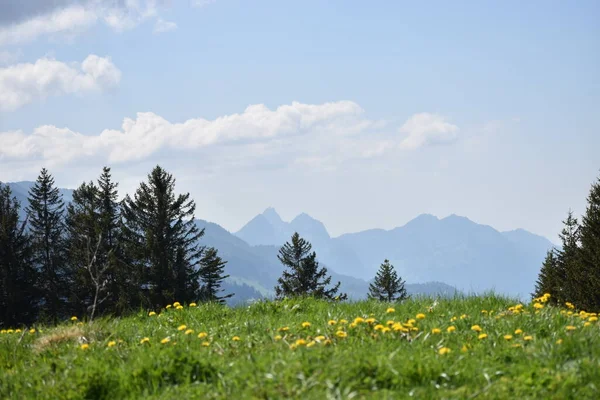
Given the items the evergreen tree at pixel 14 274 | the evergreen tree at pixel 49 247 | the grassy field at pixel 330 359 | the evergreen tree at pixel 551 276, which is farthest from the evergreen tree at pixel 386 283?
the grassy field at pixel 330 359

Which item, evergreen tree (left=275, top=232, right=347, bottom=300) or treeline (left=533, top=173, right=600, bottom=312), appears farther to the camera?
evergreen tree (left=275, top=232, right=347, bottom=300)

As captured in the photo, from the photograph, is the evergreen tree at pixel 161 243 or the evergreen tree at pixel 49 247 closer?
the evergreen tree at pixel 161 243

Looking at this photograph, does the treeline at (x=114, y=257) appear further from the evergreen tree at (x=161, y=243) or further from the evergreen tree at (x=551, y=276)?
the evergreen tree at (x=551, y=276)

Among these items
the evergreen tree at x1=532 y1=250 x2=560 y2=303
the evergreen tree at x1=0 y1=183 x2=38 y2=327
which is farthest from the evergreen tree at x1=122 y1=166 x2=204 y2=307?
the evergreen tree at x1=532 y1=250 x2=560 y2=303

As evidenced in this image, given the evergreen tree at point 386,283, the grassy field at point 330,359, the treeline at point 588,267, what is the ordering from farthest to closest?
the evergreen tree at point 386,283
the treeline at point 588,267
the grassy field at point 330,359

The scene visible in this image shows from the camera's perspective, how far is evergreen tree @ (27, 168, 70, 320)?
49.4m

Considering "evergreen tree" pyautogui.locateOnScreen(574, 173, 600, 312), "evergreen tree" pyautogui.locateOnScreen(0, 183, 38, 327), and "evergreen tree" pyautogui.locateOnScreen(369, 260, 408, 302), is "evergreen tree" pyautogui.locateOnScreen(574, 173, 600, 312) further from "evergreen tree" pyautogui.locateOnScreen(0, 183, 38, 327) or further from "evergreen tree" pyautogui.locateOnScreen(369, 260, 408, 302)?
"evergreen tree" pyautogui.locateOnScreen(0, 183, 38, 327)

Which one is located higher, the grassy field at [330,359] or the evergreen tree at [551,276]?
the grassy field at [330,359]

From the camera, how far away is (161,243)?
43.8m

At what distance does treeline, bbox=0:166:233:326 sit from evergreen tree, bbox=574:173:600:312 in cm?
2574

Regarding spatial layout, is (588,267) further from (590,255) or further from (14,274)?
(14,274)

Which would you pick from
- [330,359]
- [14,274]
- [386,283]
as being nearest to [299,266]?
[386,283]

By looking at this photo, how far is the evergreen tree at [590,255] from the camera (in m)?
38.0

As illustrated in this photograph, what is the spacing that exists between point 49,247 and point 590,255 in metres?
47.7
